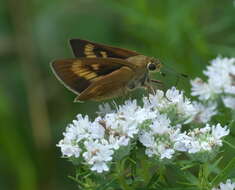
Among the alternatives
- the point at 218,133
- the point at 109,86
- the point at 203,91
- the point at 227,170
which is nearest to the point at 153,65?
the point at 109,86

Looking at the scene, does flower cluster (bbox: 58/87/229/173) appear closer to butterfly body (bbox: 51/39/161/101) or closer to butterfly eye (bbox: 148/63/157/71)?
butterfly body (bbox: 51/39/161/101)

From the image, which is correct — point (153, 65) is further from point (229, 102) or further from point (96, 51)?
point (229, 102)

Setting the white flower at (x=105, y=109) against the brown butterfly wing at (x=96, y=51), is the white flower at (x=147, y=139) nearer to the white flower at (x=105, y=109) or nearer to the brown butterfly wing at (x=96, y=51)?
the white flower at (x=105, y=109)

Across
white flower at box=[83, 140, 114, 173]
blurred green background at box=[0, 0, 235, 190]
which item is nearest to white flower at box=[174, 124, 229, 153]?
white flower at box=[83, 140, 114, 173]

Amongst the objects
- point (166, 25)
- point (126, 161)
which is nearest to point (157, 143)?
point (126, 161)

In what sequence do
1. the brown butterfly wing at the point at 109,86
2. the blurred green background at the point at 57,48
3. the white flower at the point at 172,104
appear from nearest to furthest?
the white flower at the point at 172,104
the brown butterfly wing at the point at 109,86
the blurred green background at the point at 57,48

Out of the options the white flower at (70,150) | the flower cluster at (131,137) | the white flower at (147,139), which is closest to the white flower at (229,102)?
the flower cluster at (131,137)

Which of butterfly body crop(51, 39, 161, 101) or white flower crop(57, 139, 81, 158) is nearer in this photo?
white flower crop(57, 139, 81, 158)

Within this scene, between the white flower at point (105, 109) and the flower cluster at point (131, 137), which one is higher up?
the white flower at point (105, 109)

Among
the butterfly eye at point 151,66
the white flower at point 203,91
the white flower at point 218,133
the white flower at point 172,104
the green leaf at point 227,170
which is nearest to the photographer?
the green leaf at point 227,170
